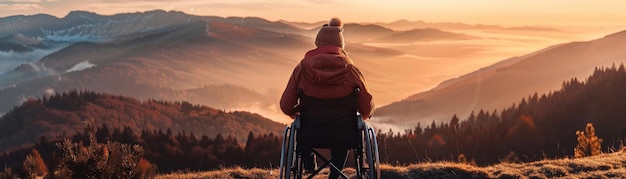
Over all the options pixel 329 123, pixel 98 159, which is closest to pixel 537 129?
pixel 329 123

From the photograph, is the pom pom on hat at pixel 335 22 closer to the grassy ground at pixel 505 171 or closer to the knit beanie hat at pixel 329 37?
the knit beanie hat at pixel 329 37

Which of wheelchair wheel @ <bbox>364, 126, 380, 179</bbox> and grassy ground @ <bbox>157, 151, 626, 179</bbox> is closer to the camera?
wheelchair wheel @ <bbox>364, 126, 380, 179</bbox>

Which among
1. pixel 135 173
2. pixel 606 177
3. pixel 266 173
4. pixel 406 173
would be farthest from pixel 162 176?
pixel 606 177

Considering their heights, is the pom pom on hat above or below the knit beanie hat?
above

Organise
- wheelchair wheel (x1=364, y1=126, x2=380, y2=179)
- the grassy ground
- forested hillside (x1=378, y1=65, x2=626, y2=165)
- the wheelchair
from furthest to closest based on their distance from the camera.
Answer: forested hillside (x1=378, y1=65, x2=626, y2=165), the grassy ground, the wheelchair, wheelchair wheel (x1=364, y1=126, x2=380, y2=179)

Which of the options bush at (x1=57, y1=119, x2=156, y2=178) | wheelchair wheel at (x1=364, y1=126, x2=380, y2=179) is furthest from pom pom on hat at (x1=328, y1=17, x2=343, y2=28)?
bush at (x1=57, y1=119, x2=156, y2=178)

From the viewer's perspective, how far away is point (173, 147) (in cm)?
10506

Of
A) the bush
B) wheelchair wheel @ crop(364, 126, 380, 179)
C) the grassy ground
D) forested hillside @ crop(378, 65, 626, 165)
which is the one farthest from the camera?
forested hillside @ crop(378, 65, 626, 165)

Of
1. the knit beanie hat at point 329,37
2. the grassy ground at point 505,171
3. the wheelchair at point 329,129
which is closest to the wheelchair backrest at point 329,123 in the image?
the wheelchair at point 329,129

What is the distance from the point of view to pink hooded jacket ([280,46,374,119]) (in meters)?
5.98

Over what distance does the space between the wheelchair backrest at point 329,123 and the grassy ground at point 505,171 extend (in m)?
2.85

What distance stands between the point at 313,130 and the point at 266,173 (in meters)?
3.58

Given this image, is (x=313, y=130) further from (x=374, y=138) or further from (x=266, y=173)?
(x=266, y=173)

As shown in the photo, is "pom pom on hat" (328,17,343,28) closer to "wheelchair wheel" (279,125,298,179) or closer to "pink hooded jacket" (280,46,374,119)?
"pink hooded jacket" (280,46,374,119)
